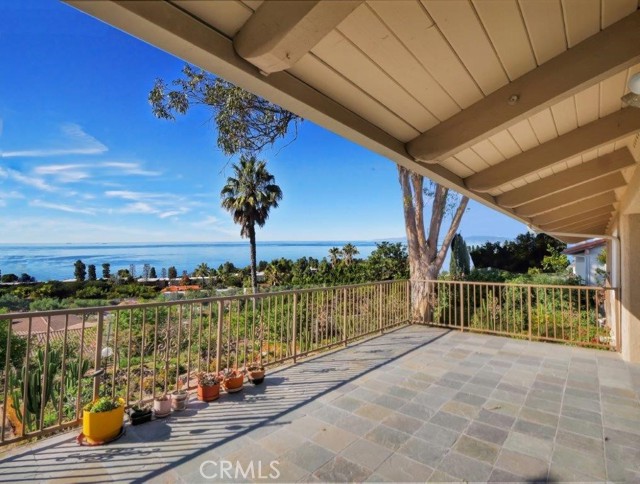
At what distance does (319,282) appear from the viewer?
620 inches

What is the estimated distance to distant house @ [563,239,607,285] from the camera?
11237mm

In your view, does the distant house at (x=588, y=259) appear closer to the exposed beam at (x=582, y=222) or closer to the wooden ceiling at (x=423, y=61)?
the exposed beam at (x=582, y=222)

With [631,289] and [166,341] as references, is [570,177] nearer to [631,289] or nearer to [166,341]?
[631,289]

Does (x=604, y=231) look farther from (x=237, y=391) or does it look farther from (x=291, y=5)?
(x=291, y=5)

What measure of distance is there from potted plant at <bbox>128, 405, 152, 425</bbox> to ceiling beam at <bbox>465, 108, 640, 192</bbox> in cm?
324

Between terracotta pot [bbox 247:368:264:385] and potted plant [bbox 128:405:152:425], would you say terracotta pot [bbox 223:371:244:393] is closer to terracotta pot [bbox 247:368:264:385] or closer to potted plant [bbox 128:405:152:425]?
terracotta pot [bbox 247:368:264:385]

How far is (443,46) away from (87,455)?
119 inches

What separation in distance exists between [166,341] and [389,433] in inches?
79.9

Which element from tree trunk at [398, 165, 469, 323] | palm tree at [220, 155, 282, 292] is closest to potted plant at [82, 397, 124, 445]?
tree trunk at [398, 165, 469, 323]

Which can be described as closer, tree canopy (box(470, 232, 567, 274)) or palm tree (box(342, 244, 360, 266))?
tree canopy (box(470, 232, 567, 274))

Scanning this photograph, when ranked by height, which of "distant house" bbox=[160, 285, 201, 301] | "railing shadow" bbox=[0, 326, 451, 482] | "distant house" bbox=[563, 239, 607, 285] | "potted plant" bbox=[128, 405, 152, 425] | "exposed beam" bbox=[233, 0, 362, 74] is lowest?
"distant house" bbox=[160, 285, 201, 301]

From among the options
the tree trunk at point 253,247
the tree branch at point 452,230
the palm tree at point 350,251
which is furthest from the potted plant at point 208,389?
the palm tree at point 350,251

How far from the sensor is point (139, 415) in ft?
8.25

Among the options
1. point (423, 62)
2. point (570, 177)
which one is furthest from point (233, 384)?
point (570, 177)
